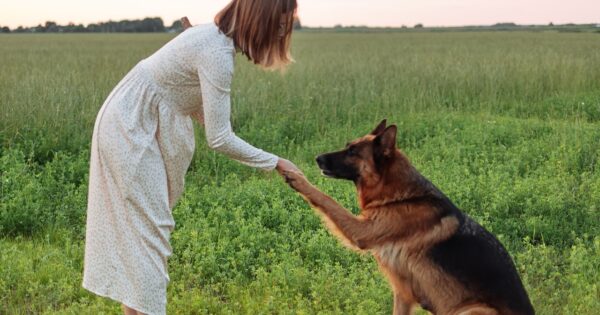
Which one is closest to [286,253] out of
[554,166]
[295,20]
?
[295,20]

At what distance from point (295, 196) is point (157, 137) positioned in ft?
11.3

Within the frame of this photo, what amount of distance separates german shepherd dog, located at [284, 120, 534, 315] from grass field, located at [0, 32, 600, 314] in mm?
562

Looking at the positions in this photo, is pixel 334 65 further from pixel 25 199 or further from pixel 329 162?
pixel 329 162

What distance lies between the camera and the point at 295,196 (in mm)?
6703

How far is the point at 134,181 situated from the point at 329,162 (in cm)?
125

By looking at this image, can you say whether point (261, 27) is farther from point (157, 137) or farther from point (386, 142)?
point (386, 142)

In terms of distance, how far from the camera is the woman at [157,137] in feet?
10.3

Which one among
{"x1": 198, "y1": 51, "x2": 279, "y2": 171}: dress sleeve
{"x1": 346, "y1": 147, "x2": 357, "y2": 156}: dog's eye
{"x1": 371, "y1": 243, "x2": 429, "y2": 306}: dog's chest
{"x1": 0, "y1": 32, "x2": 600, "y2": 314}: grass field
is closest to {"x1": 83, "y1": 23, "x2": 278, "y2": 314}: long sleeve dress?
{"x1": 198, "y1": 51, "x2": 279, "y2": 171}: dress sleeve

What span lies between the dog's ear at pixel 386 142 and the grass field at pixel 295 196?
102 centimetres

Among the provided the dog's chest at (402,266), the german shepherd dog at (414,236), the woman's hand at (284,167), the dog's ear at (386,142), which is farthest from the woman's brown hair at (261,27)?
the dog's chest at (402,266)

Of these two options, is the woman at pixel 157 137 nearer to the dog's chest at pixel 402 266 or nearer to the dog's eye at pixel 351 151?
the dog's eye at pixel 351 151

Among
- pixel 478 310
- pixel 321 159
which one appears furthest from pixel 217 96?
pixel 478 310

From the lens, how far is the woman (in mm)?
3145

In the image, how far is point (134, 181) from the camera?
10.8ft
